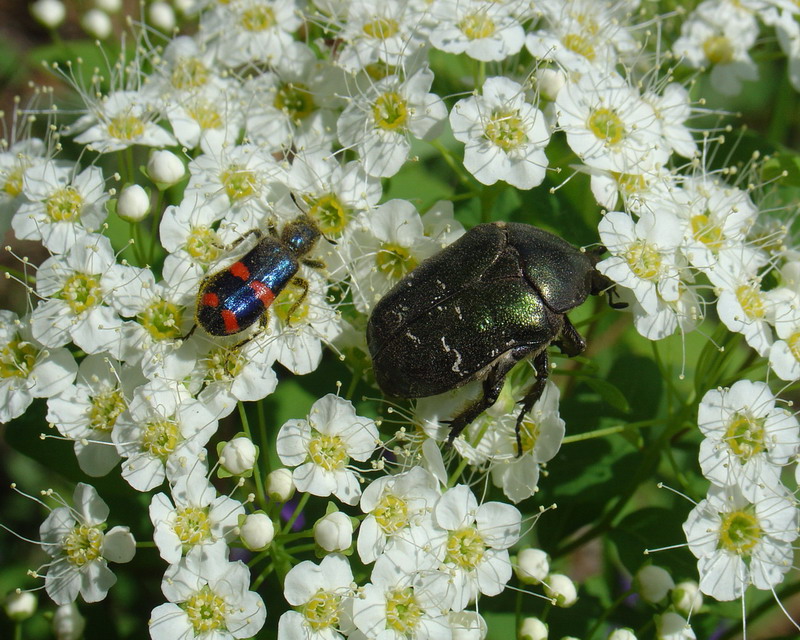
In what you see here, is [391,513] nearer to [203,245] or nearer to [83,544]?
[83,544]

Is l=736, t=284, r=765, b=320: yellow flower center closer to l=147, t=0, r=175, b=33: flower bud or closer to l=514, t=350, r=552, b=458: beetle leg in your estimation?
l=514, t=350, r=552, b=458: beetle leg

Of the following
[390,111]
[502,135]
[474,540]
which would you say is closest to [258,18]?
[390,111]

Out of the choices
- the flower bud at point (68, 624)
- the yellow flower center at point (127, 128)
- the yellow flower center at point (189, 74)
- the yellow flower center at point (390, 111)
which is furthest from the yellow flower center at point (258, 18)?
the flower bud at point (68, 624)

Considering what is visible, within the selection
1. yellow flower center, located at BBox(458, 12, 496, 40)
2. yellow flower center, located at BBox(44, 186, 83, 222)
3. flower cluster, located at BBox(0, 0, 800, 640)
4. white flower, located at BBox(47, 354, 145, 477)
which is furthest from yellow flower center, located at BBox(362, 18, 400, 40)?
white flower, located at BBox(47, 354, 145, 477)

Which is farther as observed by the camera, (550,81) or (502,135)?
(550,81)

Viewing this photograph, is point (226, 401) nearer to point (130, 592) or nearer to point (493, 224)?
point (493, 224)

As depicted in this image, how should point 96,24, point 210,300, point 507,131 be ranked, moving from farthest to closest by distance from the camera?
1. point 96,24
2. point 507,131
3. point 210,300
